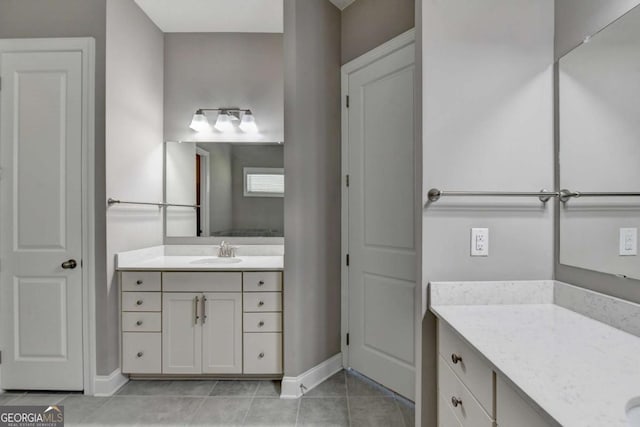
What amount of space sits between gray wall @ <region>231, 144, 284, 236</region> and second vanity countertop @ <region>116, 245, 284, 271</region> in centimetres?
A: 21

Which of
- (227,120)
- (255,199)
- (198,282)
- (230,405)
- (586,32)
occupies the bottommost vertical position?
(230,405)

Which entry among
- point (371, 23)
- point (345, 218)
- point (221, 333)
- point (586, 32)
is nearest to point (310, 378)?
point (221, 333)

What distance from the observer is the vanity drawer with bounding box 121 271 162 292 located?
215 cm

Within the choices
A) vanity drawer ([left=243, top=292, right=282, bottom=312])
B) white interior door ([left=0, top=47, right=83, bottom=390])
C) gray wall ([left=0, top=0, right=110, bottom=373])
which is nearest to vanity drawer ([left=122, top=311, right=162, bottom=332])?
gray wall ([left=0, top=0, right=110, bottom=373])

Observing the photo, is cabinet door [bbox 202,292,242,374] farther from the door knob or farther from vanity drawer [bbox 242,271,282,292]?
the door knob

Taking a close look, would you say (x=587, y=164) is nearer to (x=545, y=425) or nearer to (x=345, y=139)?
(x=545, y=425)

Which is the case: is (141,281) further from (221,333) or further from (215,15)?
(215,15)

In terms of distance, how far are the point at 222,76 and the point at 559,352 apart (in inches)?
114

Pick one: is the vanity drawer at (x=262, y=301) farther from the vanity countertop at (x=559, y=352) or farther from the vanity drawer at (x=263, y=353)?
the vanity countertop at (x=559, y=352)

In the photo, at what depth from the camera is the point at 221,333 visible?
7.07 ft

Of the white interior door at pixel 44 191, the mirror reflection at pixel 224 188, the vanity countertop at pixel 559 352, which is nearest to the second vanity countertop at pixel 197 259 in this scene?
the mirror reflection at pixel 224 188

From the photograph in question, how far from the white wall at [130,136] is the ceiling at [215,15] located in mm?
124

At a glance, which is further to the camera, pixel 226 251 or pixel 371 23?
pixel 226 251

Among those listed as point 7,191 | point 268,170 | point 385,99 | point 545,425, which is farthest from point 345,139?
point 7,191
